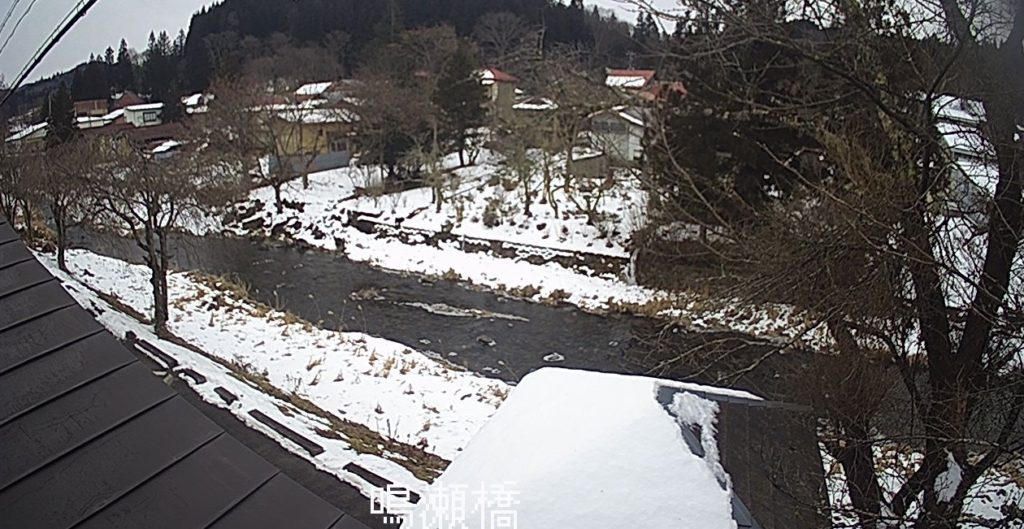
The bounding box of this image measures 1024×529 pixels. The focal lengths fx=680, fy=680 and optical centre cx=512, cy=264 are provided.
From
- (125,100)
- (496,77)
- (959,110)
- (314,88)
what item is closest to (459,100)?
(496,77)

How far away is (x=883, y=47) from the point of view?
11.6ft

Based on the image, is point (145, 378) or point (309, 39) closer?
point (145, 378)

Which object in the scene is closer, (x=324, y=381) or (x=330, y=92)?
(x=324, y=381)

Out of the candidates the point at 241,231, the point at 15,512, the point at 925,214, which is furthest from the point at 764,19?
the point at 241,231

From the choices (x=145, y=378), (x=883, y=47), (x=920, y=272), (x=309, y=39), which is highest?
(x=309, y=39)

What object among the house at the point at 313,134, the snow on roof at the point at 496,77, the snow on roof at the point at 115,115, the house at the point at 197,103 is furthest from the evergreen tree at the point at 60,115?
the snow on roof at the point at 496,77

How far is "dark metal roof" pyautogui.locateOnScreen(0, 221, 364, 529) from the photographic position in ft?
3.29

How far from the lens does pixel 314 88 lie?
1698 centimetres

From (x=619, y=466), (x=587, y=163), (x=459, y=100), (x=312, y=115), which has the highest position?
(x=459, y=100)

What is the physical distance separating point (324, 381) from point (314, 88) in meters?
12.8

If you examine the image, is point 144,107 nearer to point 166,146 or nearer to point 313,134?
point 166,146

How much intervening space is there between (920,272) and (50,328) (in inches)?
130

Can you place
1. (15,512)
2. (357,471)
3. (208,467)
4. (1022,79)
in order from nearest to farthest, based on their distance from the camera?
(15,512), (208,467), (1022,79), (357,471)

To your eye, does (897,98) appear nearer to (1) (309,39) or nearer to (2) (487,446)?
(2) (487,446)
